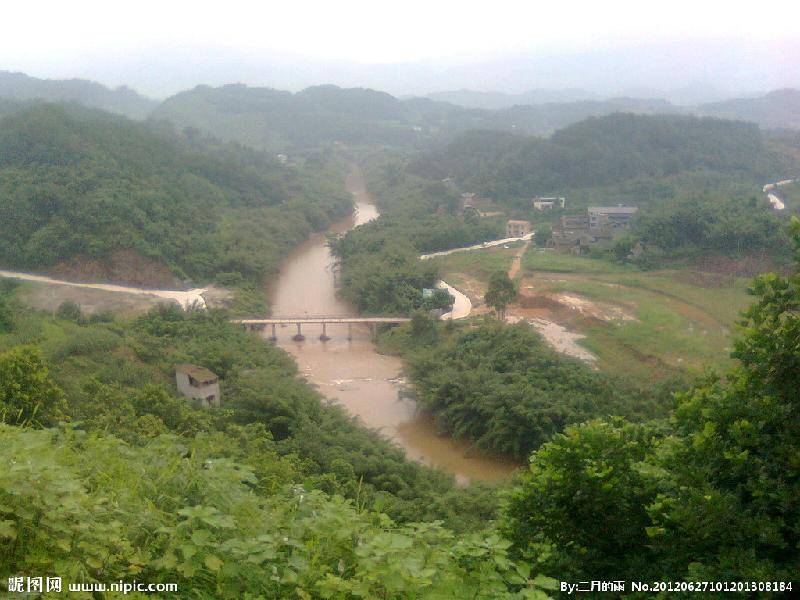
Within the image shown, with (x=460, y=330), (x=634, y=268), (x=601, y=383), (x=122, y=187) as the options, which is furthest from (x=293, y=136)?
(x=601, y=383)

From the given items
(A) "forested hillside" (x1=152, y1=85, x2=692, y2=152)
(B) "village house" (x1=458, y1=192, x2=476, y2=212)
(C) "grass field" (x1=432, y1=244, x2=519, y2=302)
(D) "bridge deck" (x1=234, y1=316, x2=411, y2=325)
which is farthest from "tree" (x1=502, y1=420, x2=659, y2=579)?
(A) "forested hillside" (x1=152, y1=85, x2=692, y2=152)

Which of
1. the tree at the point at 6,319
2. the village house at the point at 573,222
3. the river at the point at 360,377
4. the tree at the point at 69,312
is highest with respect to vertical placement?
the village house at the point at 573,222

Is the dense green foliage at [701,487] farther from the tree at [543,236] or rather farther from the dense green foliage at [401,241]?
the tree at [543,236]

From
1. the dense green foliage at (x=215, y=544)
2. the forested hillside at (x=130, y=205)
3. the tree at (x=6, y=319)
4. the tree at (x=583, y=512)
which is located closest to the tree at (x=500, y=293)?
the forested hillside at (x=130, y=205)

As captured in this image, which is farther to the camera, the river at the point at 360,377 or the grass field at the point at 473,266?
the grass field at the point at 473,266

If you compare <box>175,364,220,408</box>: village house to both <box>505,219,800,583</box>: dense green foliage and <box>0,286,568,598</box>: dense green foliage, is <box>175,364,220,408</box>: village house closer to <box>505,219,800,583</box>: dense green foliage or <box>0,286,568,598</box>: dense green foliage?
<box>0,286,568,598</box>: dense green foliage

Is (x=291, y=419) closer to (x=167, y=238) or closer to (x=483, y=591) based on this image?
(x=483, y=591)
